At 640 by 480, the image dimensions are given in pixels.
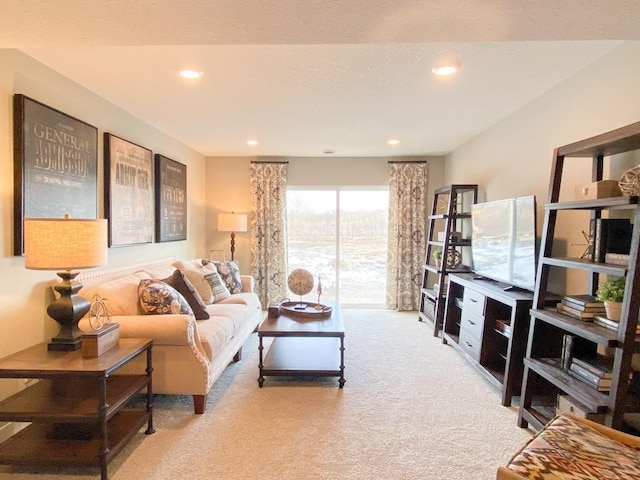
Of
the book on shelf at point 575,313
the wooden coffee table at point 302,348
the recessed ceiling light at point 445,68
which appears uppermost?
the recessed ceiling light at point 445,68

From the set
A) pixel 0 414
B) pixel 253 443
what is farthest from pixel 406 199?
pixel 0 414

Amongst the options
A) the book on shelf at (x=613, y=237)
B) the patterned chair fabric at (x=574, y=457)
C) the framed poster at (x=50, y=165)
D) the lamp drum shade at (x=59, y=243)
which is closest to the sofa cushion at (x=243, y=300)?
the framed poster at (x=50, y=165)

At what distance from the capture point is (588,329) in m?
1.88

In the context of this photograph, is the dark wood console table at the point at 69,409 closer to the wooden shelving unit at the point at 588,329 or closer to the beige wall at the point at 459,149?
the beige wall at the point at 459,149

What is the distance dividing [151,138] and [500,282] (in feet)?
13.2

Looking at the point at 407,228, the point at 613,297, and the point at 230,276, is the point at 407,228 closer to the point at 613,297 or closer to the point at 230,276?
the point at 230,276

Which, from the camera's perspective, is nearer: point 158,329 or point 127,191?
point 158,329

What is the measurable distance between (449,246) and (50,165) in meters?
4.15

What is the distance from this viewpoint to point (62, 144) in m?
2.51

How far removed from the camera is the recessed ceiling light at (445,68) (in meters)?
2.38

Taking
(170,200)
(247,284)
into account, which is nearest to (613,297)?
(247,284)

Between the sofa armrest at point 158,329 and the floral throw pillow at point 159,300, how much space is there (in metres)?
0.22

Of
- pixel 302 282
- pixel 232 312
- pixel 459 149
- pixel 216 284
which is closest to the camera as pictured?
pixel 232 312

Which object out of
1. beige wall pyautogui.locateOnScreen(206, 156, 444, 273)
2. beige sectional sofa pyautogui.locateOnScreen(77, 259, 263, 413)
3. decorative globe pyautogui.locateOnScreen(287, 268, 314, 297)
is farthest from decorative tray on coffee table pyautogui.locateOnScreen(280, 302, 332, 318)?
beige wall pyautogui.locateOnScreen(206, 156, 444, 273)
